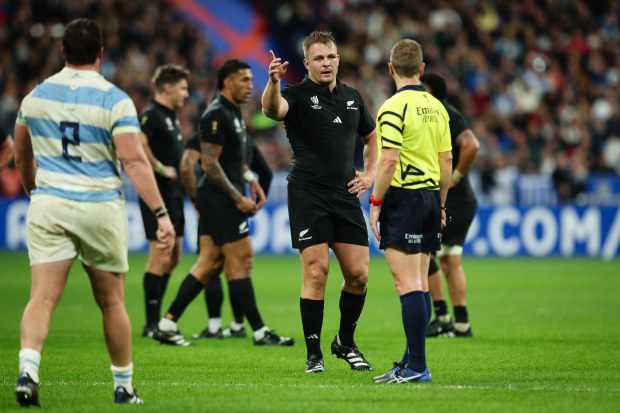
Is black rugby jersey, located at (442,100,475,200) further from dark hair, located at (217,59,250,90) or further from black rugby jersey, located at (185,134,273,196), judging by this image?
dark hair, located at (217,59,250,90)

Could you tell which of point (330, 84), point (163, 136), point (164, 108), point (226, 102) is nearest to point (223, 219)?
point (226, 102)

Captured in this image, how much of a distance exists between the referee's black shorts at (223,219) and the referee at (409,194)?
2738 millimetres

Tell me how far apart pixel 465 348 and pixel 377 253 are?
14.0 meters

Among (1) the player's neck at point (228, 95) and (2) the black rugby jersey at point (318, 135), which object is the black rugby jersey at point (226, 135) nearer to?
(1) the player's neck at point (228, 95)

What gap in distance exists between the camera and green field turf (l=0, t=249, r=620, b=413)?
5859 millimetres

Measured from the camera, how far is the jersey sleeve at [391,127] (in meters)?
6.59

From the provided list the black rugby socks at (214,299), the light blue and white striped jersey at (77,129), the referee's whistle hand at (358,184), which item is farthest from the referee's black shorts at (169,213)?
the light blue and white striped jersey at (77,129)

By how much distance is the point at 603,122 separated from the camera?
25594 millimetres

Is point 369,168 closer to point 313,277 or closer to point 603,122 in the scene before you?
point 313,277

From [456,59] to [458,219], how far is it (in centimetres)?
1801

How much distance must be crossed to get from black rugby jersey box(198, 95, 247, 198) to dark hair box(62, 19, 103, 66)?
3495 mm

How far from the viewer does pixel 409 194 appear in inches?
265

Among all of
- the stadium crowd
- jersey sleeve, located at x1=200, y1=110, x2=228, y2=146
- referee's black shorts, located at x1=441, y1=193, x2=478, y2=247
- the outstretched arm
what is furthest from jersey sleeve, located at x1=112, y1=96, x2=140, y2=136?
the stadium crowd

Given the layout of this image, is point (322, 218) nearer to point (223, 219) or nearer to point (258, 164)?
point (223, 219)
